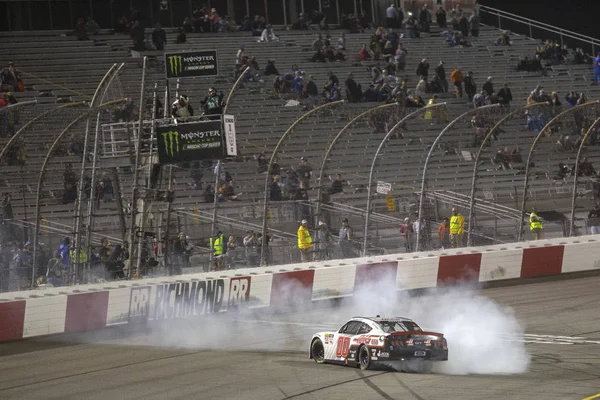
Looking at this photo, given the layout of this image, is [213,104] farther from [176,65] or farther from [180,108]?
[176,65]

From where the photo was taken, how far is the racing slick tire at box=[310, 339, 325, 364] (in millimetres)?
16391

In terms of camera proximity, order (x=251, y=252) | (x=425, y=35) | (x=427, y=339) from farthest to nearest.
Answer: (x=425, y=35), (x=251, y=252), (x=427, y=339)

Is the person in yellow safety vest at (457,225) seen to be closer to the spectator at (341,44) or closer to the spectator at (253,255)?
the spectator at (253,255)

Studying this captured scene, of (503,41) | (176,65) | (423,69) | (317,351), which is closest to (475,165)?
(176,65)

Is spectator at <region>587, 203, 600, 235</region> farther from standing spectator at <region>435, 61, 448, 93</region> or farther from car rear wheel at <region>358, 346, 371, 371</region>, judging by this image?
car rear wheel at <region>358, 346, 371, 371</region>

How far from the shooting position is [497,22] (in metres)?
54.0

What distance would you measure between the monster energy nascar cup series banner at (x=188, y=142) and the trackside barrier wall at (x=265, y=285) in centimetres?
250

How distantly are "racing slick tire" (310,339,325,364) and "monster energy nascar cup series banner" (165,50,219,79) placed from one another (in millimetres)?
7557

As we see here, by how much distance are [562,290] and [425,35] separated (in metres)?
25.2

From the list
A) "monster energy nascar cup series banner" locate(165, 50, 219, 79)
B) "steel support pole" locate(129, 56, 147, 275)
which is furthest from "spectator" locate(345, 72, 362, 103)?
"steel support pole" locate(129, 56, 147, 275)

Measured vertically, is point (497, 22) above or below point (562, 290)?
above

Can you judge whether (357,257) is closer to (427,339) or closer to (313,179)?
(313,179)

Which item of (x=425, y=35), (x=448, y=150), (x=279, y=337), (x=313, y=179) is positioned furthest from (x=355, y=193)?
(x=425, y=35)

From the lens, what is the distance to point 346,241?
79.8 feet
